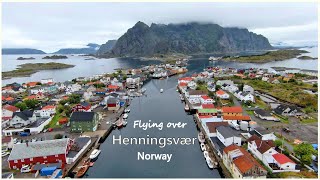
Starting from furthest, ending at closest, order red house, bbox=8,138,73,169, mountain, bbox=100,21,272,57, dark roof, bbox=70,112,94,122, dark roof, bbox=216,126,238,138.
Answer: mountain, bbox=100,21,272,57 → dark roof, bbox=70,112,94,122 → dark roof, bbox=216,126,238,138 → red house, bbox=8,138,73,169

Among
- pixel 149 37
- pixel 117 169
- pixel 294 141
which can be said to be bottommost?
pixel 117 169

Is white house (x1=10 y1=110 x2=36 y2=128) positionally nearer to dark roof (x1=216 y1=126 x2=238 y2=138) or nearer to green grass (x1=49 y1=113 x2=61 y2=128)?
green grass (x1=49 y1=113 x2=61 y2=128)

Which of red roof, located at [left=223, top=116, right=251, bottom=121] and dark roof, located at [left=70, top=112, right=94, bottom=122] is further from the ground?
dark roof, located at [left=70, top=112, right=94, bottom=122]

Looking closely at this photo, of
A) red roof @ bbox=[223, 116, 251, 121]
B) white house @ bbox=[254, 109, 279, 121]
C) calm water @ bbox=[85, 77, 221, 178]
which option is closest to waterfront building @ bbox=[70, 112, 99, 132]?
calm water @ bbox=[85, 77, 221, 178]

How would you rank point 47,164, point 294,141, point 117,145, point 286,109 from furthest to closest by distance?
point 286,109, point 117,145, point 294,141, point 47,164

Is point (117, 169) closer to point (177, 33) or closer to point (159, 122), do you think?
point (159, 122)

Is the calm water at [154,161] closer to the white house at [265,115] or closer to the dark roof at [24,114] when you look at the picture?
the white house at [265,115]

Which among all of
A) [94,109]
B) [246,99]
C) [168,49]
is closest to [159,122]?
[94,109]
